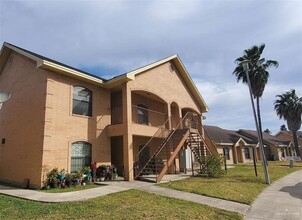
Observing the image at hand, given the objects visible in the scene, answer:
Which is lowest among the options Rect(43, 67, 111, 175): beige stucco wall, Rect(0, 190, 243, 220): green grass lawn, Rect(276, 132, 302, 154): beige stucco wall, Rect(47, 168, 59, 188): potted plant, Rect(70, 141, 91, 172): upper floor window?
Rect(0, 190, 243, 220): green grass lawn

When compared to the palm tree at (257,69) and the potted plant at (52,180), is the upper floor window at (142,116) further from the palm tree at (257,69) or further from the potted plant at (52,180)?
the palm tree at (257,69)

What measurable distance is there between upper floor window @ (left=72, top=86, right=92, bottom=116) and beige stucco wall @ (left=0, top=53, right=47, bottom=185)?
189 cm

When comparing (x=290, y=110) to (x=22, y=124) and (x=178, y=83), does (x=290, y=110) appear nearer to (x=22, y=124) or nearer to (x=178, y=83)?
(x=178, y=83)

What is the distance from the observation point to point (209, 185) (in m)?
12.5

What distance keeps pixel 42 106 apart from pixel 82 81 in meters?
2.96

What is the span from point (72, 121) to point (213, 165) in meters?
9.37

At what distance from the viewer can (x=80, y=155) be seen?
13.9 metres

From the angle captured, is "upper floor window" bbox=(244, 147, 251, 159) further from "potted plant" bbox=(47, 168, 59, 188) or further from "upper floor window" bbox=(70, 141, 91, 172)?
"potted plant" bbox=(47, 168, 59, 188)

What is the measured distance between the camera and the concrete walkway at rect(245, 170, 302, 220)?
791cm

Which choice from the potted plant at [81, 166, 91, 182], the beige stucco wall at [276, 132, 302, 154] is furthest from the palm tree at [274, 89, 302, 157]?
the potted plant at [81, 166, 91, 182]

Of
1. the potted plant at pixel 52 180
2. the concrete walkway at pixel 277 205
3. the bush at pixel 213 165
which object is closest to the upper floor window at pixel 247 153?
the bush at pixel 213 165

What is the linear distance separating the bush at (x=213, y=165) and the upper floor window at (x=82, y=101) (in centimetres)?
831

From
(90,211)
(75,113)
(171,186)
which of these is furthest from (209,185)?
(75,113)

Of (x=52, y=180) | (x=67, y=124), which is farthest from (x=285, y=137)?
(x=52, y=180)
